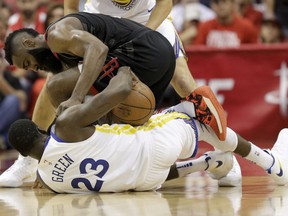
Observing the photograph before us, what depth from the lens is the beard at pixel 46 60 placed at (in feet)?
16.9

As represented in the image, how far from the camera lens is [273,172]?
5.26 metres

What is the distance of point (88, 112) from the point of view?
4.61 meters

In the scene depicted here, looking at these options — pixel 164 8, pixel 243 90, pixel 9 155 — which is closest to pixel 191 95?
pixel 164 8

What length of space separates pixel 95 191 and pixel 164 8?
4.93 feet

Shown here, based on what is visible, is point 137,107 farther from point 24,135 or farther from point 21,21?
point 21,21

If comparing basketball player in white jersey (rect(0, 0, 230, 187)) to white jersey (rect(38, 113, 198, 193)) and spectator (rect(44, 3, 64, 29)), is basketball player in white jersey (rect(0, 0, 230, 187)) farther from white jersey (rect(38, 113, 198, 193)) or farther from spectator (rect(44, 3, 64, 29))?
spectator (rect(44, 3, 64, 29))

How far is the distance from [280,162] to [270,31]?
5.46 m

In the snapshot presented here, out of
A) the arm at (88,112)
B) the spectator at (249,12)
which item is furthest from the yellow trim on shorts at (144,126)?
the spectator at (249,12)

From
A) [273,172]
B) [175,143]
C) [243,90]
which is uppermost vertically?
[175,143]

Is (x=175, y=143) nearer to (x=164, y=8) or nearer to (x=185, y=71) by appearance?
(x=185, y=71)

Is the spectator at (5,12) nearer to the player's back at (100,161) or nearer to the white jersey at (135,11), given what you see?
the white jersey at (135,11)

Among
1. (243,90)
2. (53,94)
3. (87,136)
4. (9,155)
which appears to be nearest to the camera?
(87,136)

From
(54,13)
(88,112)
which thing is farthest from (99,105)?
(54,13)

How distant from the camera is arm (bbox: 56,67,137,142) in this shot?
15.1ft
